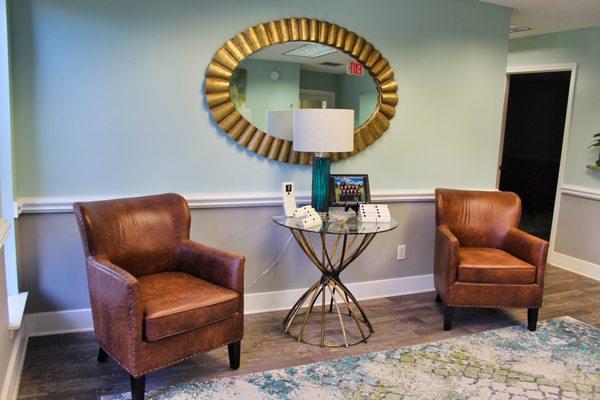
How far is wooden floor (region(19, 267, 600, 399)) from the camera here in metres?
2.36

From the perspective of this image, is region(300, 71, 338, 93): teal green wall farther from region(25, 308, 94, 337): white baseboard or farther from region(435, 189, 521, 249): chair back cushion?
region(25, 308, 94, 337): white baseboard

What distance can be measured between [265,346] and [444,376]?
3.35ft

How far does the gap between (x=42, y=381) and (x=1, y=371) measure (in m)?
0.44

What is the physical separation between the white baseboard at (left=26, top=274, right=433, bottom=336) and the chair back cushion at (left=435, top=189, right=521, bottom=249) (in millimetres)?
572

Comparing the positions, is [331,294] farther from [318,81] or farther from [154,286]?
[318,81]

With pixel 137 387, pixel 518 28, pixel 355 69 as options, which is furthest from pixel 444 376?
pixel 518 28

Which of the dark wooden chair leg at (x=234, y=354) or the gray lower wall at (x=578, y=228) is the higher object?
the gray lower wall at (x=578, y=228)

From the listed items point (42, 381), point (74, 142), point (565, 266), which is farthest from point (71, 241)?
point (565, 266)

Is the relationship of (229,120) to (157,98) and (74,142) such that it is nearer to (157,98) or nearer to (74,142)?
(157,98)

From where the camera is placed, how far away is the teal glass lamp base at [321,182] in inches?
115

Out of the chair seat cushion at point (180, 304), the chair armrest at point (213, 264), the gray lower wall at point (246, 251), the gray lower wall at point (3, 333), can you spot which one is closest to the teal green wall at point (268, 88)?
the gray lower wall at point (246, 251)

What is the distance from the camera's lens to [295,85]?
319 centimetres

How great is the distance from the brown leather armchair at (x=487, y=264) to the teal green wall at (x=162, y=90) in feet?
1.81

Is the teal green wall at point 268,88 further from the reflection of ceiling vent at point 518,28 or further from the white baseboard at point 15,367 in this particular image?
the reflection of ceiling vent at point 518,28
